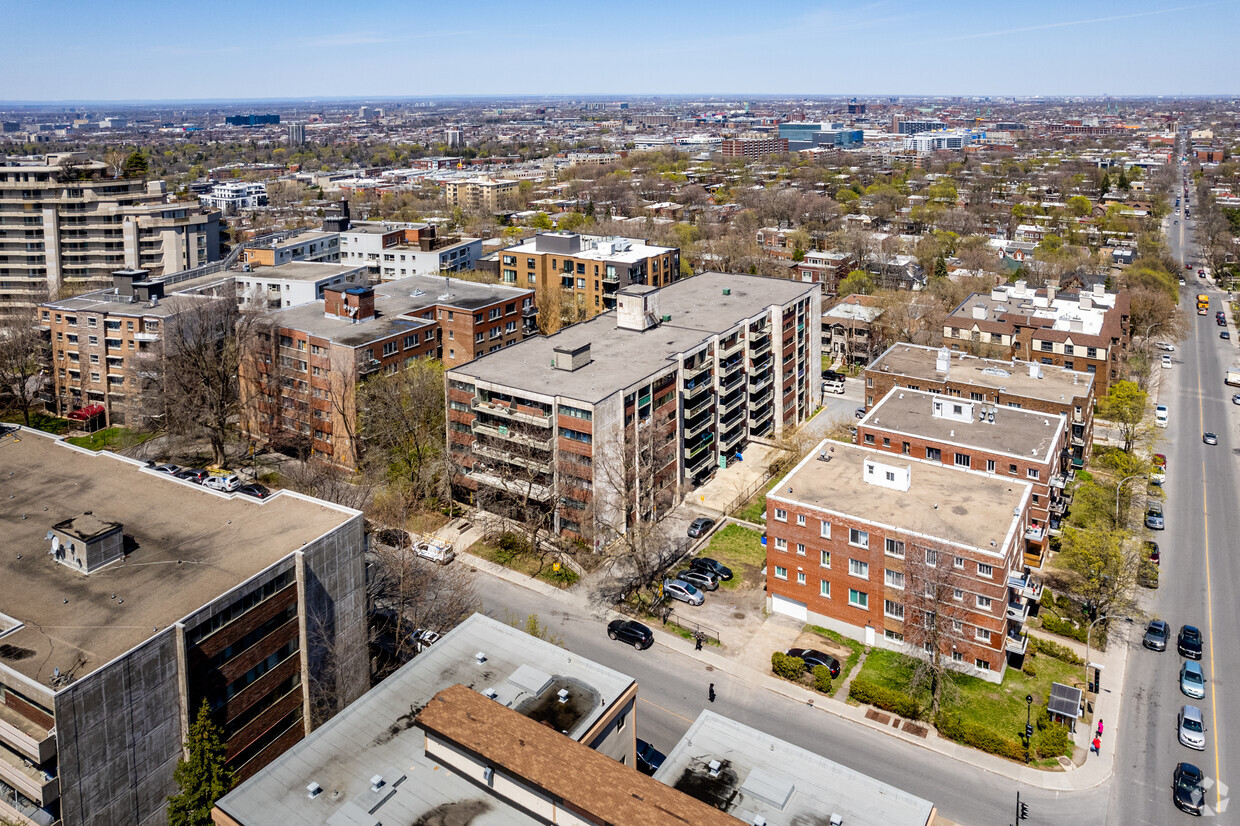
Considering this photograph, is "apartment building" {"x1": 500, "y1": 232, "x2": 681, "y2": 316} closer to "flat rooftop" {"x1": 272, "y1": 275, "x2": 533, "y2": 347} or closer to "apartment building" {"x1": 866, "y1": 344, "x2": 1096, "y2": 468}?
"flat rooftop" {"x1": 272, "y1": 275, "x2": 533, "y2": 347}

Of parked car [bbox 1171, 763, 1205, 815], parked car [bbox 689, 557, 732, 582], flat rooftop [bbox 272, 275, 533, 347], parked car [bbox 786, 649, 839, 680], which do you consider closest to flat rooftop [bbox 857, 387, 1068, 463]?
parked car [bbox 689, 557, 732, 582]

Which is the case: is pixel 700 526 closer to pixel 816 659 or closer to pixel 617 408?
pixel 617 408

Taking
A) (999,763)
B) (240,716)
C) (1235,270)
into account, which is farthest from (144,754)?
(1235,270)

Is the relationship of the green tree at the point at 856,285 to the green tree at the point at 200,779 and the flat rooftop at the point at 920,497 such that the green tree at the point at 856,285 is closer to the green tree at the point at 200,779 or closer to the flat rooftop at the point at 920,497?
the flat rooftop at the point at 920,497

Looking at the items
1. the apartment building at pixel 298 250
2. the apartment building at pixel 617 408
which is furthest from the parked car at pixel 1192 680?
the apartment building at pixel 298 250

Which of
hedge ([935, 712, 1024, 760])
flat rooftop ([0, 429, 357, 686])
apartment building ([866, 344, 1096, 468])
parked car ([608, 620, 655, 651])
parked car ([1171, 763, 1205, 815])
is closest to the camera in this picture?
flat rooftop ([0, 429, 357, 686])

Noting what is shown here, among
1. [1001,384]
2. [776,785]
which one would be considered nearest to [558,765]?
[776,785]
